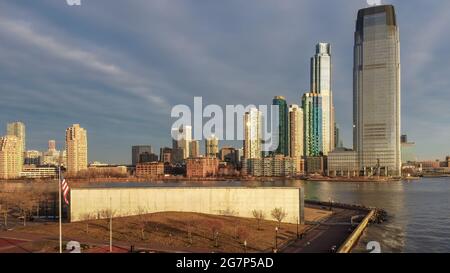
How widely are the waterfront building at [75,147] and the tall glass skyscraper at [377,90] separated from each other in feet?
262

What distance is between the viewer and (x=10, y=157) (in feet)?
370

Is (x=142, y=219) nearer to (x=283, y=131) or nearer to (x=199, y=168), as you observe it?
(x=199, y=168)

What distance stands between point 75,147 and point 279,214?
9883cm

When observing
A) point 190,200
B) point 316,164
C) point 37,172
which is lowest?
point 37,172

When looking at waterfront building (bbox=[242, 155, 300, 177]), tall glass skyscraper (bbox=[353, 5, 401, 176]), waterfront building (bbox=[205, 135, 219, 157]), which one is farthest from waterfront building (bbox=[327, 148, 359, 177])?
waterfront building (bbox=[205, 135, 219, 157])

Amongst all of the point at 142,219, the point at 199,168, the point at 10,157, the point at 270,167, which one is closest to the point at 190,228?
the point at 142,219

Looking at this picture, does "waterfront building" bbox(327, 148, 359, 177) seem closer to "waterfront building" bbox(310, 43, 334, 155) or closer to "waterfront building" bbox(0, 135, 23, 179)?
"waterfront building" bbox(310, 43, 334, 155)

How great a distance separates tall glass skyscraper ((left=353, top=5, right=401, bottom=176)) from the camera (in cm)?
12206

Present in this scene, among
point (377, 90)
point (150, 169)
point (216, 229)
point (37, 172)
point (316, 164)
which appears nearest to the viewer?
point (216, 229)

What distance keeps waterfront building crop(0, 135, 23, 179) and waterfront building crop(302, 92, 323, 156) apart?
9694 cm

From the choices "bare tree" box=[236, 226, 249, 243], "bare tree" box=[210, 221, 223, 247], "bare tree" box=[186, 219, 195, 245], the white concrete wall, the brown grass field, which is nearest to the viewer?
the brown grass field

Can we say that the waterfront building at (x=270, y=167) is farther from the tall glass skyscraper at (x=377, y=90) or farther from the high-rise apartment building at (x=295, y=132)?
the tall glass skyscraper at (x=377, y=90)
